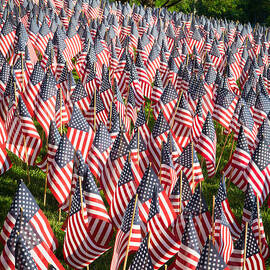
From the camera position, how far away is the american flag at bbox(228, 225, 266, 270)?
467cm

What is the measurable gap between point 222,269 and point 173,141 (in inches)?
157

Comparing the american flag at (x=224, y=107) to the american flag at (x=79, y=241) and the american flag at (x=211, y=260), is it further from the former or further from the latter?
the american flag at (x=211, y=260)

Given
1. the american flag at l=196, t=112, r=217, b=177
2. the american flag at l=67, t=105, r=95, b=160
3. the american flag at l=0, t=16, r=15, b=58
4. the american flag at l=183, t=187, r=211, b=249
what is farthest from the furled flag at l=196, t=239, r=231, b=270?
the american flag at l=0, t=16, r=15, b=58

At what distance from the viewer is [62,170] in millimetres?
6609

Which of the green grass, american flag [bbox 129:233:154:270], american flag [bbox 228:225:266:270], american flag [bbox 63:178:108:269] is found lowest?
the green grass

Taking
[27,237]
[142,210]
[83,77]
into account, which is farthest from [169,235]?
[83,77]

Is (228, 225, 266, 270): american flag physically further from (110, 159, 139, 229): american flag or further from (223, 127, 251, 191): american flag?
(223, 127, 251, 191): american flag

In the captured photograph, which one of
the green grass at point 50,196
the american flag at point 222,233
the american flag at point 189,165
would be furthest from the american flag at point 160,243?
the american flag at point 189,165

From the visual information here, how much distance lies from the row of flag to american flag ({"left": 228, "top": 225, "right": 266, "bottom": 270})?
0.01 metres

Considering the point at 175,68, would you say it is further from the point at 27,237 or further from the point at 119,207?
the point at 27,237

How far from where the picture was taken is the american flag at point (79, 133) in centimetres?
763

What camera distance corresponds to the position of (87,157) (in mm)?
7582

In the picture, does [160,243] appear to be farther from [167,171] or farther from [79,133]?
[79,133]

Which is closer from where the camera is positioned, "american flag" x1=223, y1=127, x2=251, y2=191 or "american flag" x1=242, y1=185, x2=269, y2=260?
"american flag" x1=242, y1=185, x2=269, y2=260
